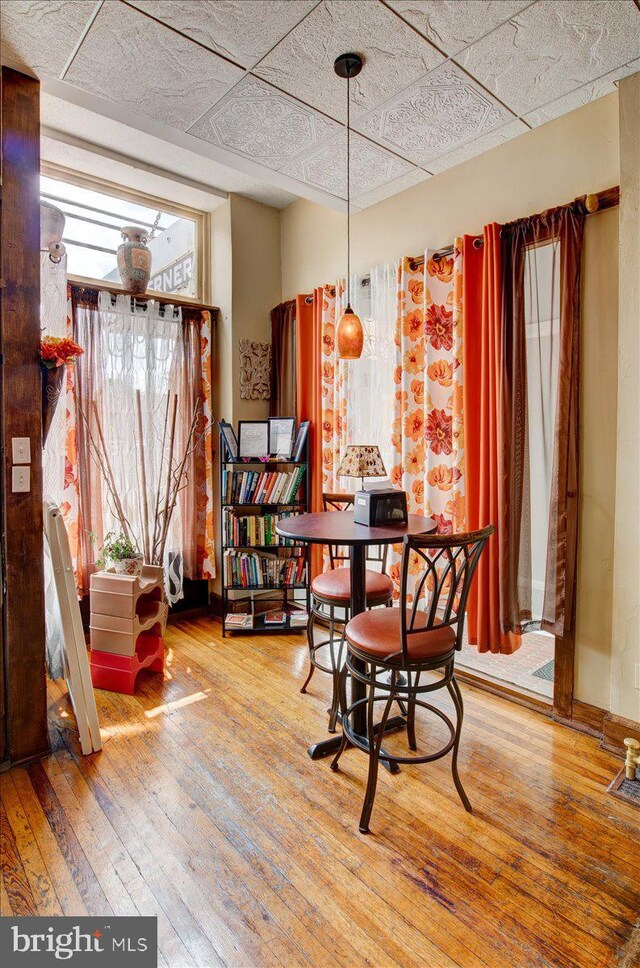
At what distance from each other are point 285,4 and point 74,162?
6.69 feet

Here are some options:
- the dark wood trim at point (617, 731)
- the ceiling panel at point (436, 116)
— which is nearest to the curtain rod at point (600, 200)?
the ceiling panel at point (436, 116)

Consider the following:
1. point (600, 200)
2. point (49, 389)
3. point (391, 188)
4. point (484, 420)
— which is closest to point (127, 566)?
point (49, 389)

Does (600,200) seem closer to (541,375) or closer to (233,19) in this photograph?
(541,375)

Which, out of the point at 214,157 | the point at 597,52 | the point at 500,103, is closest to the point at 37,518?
the point at 214,157

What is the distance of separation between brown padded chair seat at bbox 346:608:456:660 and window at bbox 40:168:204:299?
9.03 ft

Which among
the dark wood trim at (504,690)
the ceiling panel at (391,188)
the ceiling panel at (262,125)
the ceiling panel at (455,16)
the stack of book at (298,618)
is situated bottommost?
the dark wood trim at (504,690)

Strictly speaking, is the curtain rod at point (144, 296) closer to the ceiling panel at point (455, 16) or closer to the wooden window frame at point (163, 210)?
the wooden window frame at point (163, 210)

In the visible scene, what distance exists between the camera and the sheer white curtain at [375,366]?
10.0ft

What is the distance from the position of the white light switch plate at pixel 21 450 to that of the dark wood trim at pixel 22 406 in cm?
2

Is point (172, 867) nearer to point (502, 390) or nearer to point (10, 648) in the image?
point (10, 648)

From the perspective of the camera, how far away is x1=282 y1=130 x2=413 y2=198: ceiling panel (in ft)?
8.45

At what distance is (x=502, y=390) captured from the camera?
8.06 ft

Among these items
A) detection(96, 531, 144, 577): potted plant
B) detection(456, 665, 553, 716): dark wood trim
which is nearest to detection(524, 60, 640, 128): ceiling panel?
detection(456, 665, 553, 716): dark wood trim

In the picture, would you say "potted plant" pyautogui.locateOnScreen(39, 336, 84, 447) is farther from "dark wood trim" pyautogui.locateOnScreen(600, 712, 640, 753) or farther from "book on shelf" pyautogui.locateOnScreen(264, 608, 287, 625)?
"dark wood trim" pyautogui.locateOnScreen(600, 712, 640, 753)
